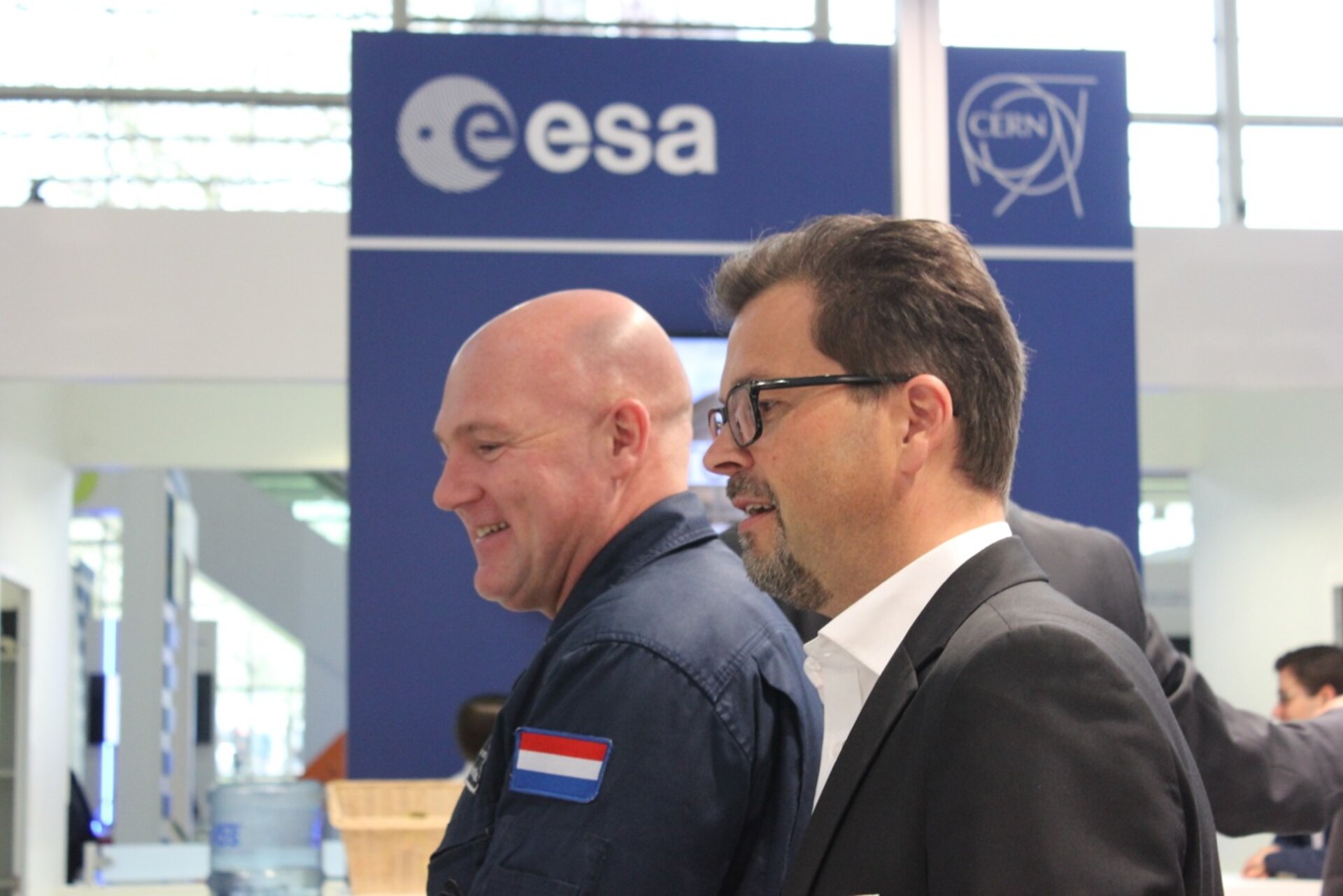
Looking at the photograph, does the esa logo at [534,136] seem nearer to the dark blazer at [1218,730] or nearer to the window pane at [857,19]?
the dark blazer at [1218,730]

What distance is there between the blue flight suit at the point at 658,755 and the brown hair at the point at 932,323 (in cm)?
37

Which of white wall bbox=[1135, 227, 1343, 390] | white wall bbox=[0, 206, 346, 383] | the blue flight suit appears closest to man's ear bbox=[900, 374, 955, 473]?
the blue flight suit

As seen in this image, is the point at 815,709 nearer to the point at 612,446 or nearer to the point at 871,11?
the point at 612,446

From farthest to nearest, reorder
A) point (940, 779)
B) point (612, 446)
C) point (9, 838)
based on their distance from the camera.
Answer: point (9, 838)
point (612, 446)
point (940, 779)

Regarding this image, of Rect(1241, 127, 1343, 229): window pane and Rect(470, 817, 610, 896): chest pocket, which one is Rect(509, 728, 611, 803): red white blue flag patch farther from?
Rect(1241, 127, 1343, 229): window pane

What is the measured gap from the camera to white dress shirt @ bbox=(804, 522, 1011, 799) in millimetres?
1239

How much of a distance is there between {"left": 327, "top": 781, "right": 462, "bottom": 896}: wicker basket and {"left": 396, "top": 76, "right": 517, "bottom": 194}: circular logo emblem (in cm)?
181

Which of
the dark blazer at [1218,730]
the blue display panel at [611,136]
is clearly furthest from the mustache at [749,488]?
the blue display panel at [611,136]

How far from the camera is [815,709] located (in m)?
1.66

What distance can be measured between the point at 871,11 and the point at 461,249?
3.34 meters

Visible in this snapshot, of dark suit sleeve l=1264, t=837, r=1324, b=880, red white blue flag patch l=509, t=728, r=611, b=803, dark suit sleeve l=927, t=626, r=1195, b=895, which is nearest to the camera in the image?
dark suit sleeve l=927, t=626, r=1195, b=895

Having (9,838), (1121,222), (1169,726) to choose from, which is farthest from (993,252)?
(9,838)

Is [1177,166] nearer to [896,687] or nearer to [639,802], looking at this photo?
[639,802]

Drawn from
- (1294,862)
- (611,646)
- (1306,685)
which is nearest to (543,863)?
(611,646)
